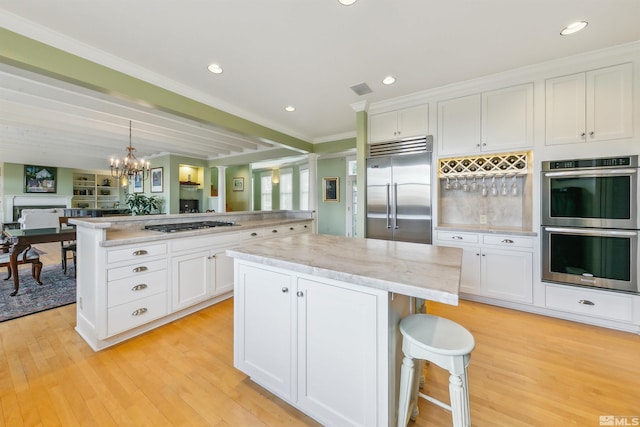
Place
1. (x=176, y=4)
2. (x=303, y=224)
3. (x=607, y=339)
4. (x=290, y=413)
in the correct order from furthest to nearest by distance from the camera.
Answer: (x=303, y=224)
(x=607, y=339)
(x=176, y=4)
(x=290, y=413)

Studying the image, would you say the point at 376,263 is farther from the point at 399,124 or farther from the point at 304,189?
the point at 304,189

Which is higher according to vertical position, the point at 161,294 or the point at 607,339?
the point at 161,294

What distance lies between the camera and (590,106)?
242 centimetres

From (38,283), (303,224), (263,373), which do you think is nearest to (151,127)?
(38,283)

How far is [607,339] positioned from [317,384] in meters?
2.72

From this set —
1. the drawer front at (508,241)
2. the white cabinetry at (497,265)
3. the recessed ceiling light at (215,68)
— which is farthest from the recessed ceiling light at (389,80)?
the drawer front at (508,241)

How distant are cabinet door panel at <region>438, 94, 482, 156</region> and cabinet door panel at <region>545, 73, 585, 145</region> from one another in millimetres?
635

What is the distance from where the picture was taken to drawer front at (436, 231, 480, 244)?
2.89 meters

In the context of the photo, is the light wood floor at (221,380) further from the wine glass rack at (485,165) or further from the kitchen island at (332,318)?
the wine glass rack at (485,165)

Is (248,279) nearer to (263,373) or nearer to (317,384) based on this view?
(263,373)

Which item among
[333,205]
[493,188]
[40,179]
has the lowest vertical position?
[333,205]

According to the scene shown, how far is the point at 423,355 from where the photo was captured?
109 centimetres

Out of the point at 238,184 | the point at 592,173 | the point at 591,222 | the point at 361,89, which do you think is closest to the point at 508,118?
the point at 592,173

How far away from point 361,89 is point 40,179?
11.9m
